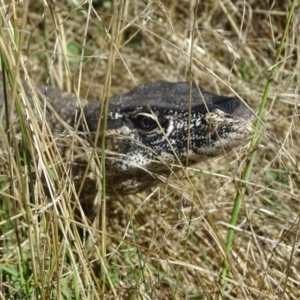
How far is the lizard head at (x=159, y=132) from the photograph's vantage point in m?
2.48

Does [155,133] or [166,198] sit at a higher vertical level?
[155,133]

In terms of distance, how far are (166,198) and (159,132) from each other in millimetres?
258

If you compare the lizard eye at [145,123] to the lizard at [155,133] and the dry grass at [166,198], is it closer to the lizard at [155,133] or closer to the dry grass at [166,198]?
the lizard at [155,133]

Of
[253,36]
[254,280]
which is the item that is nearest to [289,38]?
[253,36]

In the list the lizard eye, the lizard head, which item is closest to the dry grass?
the lizard head

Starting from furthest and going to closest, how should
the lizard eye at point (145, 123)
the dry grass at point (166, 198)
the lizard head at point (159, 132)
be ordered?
the lizard eye at point (145, 123) < the lizard head at point (159, 132) < the dry grass at point (166, 198)

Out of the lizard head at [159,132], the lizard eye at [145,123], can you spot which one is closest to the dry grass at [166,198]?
the lizard head at [159,132]

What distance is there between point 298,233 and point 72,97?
1.55m

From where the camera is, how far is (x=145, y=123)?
106 inches

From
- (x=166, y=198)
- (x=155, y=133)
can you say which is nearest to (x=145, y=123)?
(x=155, y=133)

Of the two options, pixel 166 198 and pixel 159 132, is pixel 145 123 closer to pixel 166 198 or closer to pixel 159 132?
pixel 159 132

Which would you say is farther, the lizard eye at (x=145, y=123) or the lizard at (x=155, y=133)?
the lizard eye at (x=145, y=123)

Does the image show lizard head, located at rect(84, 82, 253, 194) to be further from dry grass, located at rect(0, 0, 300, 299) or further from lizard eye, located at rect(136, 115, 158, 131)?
dry grass, located at rect(0, 0, 300, 299)

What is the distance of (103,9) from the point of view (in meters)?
4.16
